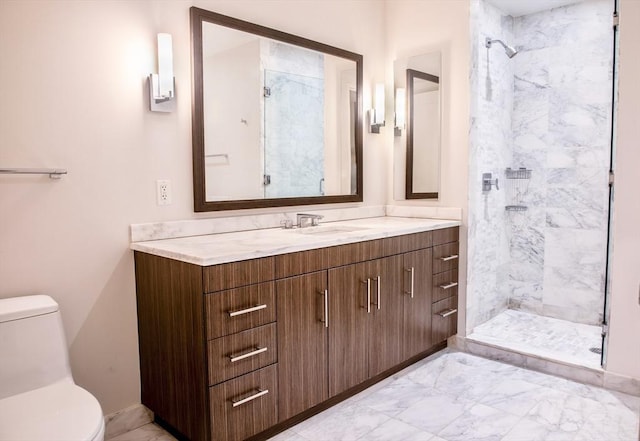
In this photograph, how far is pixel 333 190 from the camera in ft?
10.1

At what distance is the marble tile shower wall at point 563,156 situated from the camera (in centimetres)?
350

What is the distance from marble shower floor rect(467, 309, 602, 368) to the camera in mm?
2848

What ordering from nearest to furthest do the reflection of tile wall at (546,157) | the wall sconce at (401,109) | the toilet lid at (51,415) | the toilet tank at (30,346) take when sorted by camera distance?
1. the toilet lid at (51,415)
2. the toilet tank at (30,346)
3. the wall sconce at (401,109)
4. the reflection of tile wall at (546,157)

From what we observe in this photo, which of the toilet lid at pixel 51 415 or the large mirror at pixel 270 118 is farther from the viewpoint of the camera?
the large mirror at pixel 270 118

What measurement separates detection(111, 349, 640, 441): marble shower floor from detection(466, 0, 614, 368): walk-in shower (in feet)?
1.81

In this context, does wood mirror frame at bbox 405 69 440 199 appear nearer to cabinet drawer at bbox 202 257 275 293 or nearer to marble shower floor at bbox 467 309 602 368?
marble shower floor at bbox 467 309 602 368

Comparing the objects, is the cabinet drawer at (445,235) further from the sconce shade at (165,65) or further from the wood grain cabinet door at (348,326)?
the sconce shade at (165,65)

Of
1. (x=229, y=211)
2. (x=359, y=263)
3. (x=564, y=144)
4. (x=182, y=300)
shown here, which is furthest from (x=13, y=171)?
(x=564, y=144)

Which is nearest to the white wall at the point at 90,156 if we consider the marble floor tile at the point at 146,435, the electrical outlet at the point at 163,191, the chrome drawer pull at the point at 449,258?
the electrical outlet at the point at 163,191

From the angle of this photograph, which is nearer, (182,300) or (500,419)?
(182,300)

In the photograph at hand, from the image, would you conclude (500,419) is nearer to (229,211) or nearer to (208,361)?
(208,361)

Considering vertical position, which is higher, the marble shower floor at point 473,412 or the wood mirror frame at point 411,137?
the wood mirror frame at point 411,137

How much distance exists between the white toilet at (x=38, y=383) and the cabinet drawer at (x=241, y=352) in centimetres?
43

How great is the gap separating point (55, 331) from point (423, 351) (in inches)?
80.4
